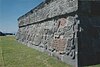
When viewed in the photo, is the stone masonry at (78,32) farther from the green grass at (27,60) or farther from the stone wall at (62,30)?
the green grass at (27,60)

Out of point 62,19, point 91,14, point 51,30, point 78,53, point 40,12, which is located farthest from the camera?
point 40,12

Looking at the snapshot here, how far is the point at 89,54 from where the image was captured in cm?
560

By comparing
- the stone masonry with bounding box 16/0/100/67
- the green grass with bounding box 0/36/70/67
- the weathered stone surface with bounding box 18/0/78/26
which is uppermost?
the weathered stone surface with bounding box 18/0/78/26

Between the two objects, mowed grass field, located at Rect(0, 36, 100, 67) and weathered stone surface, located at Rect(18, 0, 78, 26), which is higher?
weathered stone surface, located at Rect(18, 0, 78, 26)

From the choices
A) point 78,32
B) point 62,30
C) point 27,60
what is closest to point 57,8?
point 62,30

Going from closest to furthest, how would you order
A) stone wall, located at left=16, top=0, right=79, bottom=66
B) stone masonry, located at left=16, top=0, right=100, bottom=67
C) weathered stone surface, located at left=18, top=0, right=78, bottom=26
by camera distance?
stone masonry, located at left=16, top=0, right=100, bottom=67 → stone wall, located at left=16, top=0, right=79, bottom=66 → weathered stone surface, located at left=18, top=0, right=78, bottom=26

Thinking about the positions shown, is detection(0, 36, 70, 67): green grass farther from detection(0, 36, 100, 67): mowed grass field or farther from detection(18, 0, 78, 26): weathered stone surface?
detection(18, 0, 78, 26): weathered stone surface

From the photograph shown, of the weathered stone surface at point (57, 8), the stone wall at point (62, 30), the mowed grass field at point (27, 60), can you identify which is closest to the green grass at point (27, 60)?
the mowed grass field at point (27, 60)

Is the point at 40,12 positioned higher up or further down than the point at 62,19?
higher up

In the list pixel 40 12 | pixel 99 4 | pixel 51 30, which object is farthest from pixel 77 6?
pixel 40 12

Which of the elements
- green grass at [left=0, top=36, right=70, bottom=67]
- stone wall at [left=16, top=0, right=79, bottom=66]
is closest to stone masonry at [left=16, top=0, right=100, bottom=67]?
stone wall at [left=16, top=0, right=79, bottom=66]

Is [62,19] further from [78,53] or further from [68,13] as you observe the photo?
[78,53]

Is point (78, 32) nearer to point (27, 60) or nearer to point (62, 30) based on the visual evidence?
point (62, 30)

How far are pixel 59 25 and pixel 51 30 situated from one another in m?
0.93
